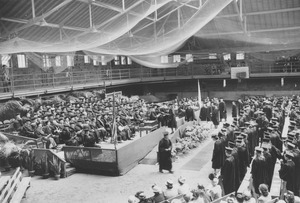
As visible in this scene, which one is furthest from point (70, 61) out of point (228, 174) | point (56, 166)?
point (228, 174)

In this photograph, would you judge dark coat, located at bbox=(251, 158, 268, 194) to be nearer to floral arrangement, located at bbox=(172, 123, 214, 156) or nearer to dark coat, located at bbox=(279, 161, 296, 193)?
dark coat, located at bbox=(279, 161, 296, 193)

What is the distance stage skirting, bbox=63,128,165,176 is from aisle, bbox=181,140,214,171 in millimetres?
1991

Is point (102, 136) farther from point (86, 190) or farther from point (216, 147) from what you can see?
point (216, 147)

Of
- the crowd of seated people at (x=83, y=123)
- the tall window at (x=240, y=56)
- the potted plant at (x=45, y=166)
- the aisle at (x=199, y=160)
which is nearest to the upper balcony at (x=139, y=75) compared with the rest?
the tall window at (x=240, y=56)

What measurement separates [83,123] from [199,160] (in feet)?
18.3

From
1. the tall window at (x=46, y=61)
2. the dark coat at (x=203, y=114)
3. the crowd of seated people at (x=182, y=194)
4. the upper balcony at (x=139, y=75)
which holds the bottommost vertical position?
the crowd of seated people at (x=182, y=194)

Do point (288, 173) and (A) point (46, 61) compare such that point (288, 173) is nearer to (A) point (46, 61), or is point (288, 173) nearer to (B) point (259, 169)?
(B) point (259, 169)

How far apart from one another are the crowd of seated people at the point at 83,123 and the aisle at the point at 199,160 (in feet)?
10.2

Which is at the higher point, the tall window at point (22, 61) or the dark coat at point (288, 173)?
the tall window at point (22, 61)

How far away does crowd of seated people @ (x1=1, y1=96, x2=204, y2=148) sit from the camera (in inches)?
538

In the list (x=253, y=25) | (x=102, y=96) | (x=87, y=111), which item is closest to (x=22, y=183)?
(x=87, y=111)

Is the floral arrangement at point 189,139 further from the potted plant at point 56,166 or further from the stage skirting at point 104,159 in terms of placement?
the potted plant at point 56,166

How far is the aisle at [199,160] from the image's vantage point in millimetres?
11922

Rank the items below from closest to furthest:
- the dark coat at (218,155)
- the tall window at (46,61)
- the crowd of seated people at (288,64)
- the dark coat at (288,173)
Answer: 1. the dark coat at (288,173)
2. the dark coat at (218,155)
3. the tall window at (46,61)
4. the crowd of seated people at (288,64)
